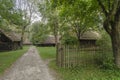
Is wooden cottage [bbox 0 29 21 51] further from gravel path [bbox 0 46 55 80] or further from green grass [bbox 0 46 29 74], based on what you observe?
gravel path [bbox 0 46 55 80]

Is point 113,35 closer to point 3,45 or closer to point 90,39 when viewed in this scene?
point 90,39

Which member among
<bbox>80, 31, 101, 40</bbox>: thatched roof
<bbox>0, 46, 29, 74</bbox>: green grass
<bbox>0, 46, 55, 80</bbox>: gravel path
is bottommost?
<bbox>0, 46, 55, 80</bbox>: gravel path

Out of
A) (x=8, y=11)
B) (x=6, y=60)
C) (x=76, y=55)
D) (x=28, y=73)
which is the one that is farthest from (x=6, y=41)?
(x=28, y=73)

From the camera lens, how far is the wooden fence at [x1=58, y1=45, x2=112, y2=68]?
44.4ft

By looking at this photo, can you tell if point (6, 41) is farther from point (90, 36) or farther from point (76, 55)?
point (76, 55)

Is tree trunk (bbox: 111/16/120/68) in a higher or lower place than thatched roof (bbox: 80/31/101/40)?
lower

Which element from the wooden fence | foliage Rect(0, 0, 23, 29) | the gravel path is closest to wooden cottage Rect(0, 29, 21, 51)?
foliage Rect(0, 0, 23, 29)

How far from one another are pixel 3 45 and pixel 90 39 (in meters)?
19.0

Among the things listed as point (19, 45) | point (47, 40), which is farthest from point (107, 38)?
point (47, 40)

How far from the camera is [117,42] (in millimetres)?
12469

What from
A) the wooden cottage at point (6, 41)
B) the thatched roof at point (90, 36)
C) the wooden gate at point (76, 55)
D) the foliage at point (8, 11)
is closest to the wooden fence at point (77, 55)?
the wooden gate at point (76, 55)

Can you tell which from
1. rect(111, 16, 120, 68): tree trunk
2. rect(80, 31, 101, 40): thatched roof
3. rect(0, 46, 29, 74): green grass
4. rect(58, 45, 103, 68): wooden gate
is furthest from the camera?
rect(80, 31, 101, 40): thatched roof

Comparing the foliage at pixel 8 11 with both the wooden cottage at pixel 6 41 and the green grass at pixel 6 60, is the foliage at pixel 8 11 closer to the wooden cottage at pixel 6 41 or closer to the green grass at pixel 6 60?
the green grass at pixel 6 60

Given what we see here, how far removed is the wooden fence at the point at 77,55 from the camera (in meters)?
13.5
